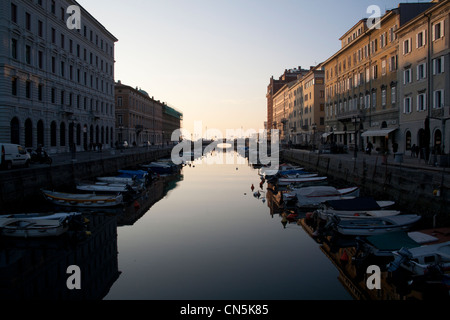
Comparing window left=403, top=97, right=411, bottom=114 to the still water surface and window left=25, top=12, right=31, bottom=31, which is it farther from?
window left=25, top=12, right=31, bottom=31

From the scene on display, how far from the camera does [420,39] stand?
1446 inches

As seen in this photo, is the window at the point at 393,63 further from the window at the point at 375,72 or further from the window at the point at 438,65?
the window at the point at 438,65

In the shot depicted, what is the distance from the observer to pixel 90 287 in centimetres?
1133

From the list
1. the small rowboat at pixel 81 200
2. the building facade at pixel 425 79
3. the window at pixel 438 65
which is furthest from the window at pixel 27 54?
the window at pixel 438 65

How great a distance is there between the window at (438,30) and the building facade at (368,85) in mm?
8545

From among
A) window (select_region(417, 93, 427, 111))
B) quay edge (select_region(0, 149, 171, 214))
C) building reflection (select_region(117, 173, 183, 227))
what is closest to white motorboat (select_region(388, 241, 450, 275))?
building reflection (select_region(117, 173, 183, 227))

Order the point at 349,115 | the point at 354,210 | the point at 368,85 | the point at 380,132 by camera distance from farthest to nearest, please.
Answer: the point at 349,115 < the point at 368,85 < the point at 380,132 < the point at 354,210

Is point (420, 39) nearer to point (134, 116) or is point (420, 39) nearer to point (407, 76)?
point (407, 76)

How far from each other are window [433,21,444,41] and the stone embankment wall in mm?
13525

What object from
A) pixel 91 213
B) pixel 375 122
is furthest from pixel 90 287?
pixel 375 122

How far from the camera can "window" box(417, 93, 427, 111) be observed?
3584 centimetres

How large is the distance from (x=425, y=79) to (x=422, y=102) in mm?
2284

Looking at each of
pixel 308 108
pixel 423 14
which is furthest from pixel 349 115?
pixel 308 108
